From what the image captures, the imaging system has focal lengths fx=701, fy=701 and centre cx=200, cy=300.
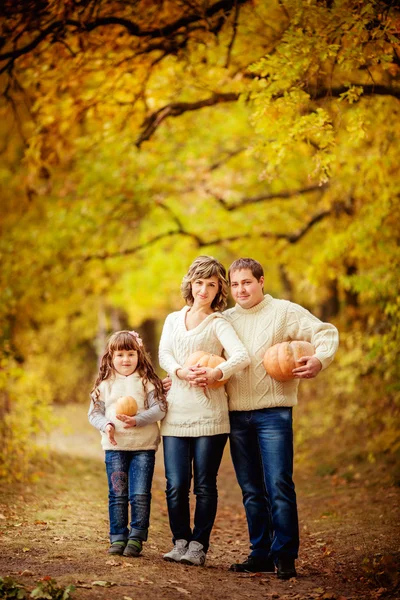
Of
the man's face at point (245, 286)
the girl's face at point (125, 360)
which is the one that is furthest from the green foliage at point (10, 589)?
the man's face at point (245, 286)

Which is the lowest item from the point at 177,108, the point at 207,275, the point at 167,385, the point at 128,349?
the point at 167,385

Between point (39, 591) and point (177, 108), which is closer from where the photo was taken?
point (39, 591)

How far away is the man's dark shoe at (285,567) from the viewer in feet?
16.0

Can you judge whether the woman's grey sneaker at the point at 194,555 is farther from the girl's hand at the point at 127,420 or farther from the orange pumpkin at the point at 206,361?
the orange pumpkin at the point at 206,361

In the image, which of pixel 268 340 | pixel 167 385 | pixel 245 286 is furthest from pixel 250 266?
pixel 167 385

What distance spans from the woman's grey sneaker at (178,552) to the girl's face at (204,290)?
1.71 m

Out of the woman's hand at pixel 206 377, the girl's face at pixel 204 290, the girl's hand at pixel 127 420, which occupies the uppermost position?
the girl's face at pixel 204 290

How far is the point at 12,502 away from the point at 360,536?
3365mm

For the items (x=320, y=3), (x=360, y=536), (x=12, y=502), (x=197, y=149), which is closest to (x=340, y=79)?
(x=320, y=3)

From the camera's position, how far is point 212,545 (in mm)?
6375

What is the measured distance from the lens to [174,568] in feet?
15.8

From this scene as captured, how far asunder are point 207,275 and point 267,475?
147cm

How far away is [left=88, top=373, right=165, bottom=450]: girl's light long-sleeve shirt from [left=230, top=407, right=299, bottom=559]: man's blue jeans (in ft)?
1.91

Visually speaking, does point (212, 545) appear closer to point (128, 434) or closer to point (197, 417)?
point (128, 434)
